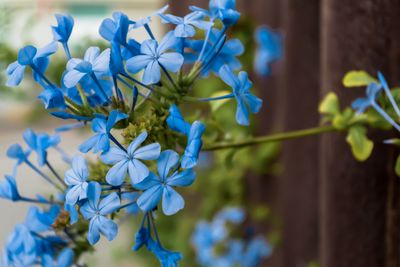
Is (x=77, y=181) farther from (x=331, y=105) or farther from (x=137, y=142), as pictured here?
(x=331, y=105)

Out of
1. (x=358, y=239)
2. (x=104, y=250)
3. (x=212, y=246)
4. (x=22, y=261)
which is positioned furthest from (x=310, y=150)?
(x=104, y=250)

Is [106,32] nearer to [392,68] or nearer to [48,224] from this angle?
[48,224]

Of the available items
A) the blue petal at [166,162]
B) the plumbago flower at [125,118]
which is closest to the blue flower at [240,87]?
the plumbago flower at [125,118]

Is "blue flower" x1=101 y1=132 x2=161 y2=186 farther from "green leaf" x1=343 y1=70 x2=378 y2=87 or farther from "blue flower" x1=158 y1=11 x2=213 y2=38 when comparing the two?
"green leaf" x1=343 y1=70 x2=378 y2=87

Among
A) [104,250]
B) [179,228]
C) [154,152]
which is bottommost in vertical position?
[104,250]

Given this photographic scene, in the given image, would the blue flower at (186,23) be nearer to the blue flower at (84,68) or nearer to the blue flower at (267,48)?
the blue flower at (84,68)

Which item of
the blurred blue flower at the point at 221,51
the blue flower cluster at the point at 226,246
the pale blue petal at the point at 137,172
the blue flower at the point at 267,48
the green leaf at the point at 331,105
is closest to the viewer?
the pale blue petal at the point at 137,172
